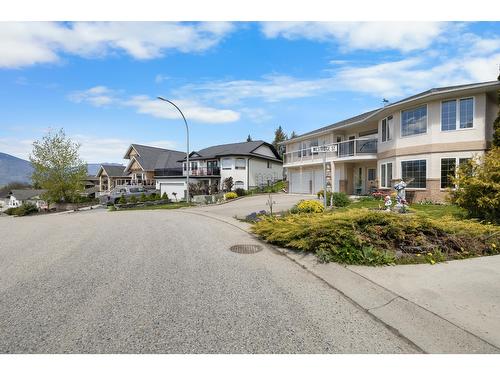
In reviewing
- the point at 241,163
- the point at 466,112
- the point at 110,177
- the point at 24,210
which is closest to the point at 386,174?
the point at 466,112

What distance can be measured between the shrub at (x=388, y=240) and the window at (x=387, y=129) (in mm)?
12910

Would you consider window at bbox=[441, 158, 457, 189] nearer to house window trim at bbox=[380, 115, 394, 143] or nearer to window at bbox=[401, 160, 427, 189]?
window at bbox=[401, 160, 427, 189]

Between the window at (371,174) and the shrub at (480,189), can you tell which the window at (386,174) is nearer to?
the window at (371,174)

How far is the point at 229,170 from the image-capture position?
112ft

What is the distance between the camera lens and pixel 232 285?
175 inches

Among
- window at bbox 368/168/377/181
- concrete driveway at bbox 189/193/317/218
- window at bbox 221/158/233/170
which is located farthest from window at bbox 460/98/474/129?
window at bbox 221/158/233/170

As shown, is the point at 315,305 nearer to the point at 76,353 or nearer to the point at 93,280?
the point at 76,353

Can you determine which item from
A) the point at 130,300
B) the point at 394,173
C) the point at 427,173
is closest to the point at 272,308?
the point at 130,300

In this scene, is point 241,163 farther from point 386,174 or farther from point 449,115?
point 449,115

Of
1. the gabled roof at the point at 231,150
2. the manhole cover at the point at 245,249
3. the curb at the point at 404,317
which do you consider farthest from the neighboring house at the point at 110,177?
the curb at the point at 404,317

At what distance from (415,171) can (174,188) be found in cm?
2692

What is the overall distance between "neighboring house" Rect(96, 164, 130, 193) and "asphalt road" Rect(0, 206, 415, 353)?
167 feet

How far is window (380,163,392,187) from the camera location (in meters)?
17.7

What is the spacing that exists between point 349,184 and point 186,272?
20.5m
